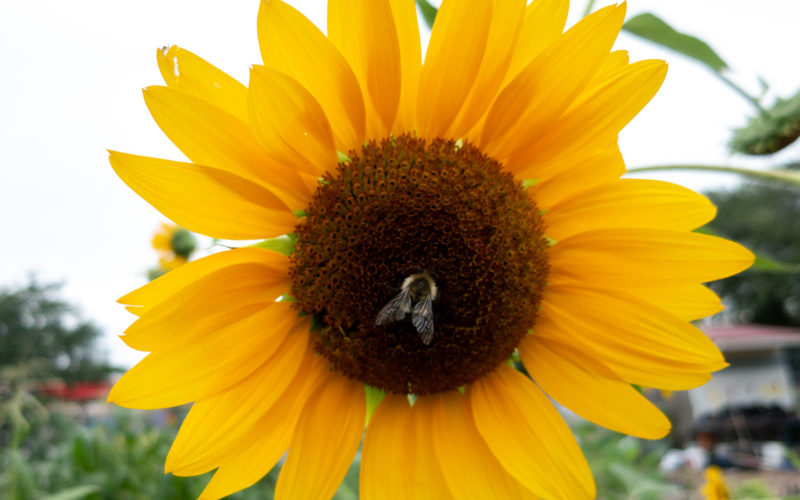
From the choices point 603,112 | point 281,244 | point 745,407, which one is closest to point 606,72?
point 603,112

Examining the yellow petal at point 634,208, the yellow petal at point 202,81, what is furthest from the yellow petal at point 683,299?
the yellow petal at point 202,81

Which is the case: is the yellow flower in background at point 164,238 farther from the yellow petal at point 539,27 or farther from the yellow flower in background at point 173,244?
the yellow petal at point 539,27

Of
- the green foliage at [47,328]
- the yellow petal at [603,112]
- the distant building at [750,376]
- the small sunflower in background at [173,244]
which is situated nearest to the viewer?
the yellow petal at [603,112]

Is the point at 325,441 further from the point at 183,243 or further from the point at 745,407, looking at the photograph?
the point at 745,407

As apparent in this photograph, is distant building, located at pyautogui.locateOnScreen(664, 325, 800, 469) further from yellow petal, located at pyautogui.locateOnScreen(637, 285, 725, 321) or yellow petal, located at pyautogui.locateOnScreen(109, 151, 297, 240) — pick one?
yellow petal, located at pyautogui.locateOnScreen(109, 151, 297, 240)

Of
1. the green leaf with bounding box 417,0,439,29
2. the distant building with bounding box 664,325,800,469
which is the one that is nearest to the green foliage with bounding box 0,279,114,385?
the distant building with bounding box 664,325,800,469

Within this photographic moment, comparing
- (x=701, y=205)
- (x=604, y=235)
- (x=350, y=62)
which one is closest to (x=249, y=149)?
(x=350, y=62)

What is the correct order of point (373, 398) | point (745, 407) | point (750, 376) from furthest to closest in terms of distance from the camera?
point (750, 376) → point (745, 407) → point (373, 398)
